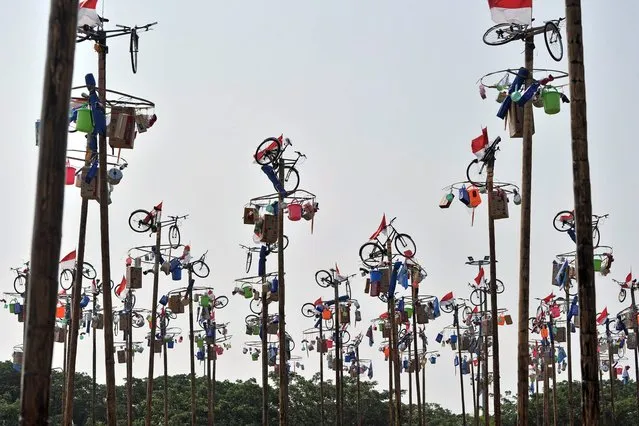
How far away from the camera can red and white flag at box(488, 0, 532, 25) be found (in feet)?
46.6

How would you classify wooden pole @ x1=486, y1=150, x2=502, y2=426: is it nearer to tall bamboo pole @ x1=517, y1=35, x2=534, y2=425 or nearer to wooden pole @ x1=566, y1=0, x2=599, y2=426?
tall bamboo pole @ x1=517, y1=35, x2=534, y2=425

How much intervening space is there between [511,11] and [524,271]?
3.49m

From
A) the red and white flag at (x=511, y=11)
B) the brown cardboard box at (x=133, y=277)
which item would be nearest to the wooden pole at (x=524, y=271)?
the red and white flag at (x=511, y=11)

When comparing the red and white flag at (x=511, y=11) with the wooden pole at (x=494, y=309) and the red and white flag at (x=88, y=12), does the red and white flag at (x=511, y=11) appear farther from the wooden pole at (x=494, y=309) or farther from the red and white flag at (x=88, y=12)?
the red and white flag at (x=88, y=12)

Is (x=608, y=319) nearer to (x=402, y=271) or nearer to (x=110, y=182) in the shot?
(x=402, y=271)

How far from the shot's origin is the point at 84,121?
14438 millimetres

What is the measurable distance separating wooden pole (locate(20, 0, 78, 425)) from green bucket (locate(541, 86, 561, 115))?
7573 millimetres

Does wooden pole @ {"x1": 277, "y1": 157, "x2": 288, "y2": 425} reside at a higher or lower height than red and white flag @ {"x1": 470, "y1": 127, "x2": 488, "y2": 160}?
lower

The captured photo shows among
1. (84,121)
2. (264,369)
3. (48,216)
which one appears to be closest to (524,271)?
(84,121)

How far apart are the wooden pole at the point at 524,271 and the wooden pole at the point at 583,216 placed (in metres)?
4.04

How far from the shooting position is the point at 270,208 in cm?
2041

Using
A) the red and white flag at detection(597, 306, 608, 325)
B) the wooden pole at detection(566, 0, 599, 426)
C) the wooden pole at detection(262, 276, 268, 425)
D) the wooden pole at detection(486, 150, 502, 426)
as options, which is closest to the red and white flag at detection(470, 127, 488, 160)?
the wooden pole at detection(486, 150, 502, 426)

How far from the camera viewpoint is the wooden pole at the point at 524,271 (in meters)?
13.7

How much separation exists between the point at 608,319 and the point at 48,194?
3650 cm
